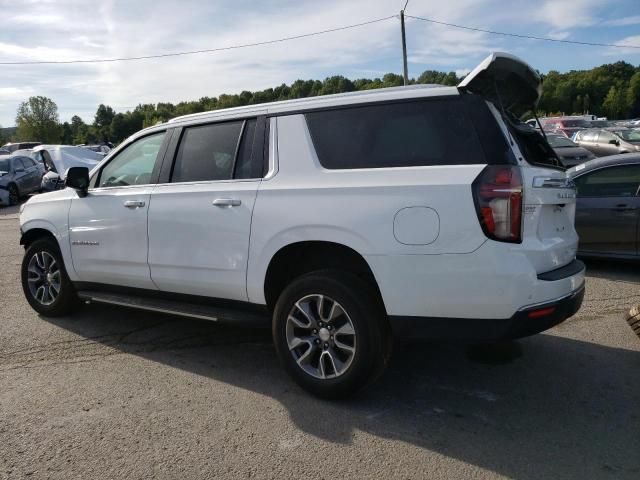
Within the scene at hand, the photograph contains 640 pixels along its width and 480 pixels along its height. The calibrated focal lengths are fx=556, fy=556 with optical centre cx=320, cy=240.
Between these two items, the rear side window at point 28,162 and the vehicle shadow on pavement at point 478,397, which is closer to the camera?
the vehicle shadow on pavement at point 478,397

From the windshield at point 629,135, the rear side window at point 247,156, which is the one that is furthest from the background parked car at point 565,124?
the rear side window at point 247,156

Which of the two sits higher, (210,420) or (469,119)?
(469,119)

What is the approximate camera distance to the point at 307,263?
385 centimetres

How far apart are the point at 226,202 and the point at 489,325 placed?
6.34ft

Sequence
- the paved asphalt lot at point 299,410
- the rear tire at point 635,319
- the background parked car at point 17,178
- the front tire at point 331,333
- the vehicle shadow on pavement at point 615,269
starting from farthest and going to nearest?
the background parked car at point 17,178 < the vehicle shadow on pavement at point 615,269 < the rear tire at point 635,319 < the front tire at point 331,333 < the paved asphalt lot at point 299,410

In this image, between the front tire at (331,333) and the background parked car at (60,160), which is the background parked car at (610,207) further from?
the background parked car at (60,160)

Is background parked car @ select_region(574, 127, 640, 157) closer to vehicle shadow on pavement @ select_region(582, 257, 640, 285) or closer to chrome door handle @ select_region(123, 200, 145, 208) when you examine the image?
vehicle shadow on pavement @ select_region(582, 257, 640, 285)

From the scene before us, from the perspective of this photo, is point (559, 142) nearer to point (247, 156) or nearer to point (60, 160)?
point (60, 160)

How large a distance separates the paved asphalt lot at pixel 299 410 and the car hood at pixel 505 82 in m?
1.91

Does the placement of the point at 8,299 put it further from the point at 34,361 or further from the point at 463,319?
the point at 463,319

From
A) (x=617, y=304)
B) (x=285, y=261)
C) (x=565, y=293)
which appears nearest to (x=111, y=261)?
(x=285, y=261)

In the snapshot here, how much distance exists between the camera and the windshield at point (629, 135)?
18875mm

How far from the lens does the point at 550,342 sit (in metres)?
4.60

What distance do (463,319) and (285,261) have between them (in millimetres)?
1278
